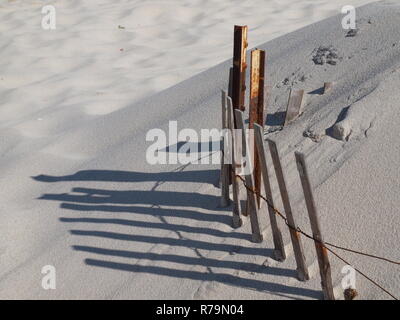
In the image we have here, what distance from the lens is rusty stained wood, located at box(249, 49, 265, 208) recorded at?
3.44 meters

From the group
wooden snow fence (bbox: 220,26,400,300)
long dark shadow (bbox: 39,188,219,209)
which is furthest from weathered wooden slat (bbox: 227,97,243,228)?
long dark shadow (bbox: 39,188,219,209)

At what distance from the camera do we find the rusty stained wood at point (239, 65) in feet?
11.8

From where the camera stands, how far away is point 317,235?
291cm

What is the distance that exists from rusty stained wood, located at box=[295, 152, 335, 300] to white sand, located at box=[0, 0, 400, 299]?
14 centimetres

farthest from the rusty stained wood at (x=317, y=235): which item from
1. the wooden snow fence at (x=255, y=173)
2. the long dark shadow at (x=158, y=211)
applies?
the long dark shadow at (x=158, y=211)

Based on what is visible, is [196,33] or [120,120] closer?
[120,120]

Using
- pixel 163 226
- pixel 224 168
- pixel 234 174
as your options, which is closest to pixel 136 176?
pixel 163 226

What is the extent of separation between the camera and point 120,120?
5.88 meters

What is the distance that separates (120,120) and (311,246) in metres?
3.01

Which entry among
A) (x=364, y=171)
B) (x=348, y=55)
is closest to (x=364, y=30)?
A: (x=348, y=55)

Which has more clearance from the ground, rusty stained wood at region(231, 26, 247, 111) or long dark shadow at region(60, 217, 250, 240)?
rusty stained wood at region(231, 26, 247, 111)

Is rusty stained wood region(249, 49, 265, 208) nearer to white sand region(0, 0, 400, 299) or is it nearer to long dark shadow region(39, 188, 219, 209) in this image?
white sand region(0, 0, 400, 299)

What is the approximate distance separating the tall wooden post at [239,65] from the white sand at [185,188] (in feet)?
1.81
